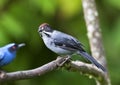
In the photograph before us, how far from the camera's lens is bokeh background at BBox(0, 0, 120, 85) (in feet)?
16.9

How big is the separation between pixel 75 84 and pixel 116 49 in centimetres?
58

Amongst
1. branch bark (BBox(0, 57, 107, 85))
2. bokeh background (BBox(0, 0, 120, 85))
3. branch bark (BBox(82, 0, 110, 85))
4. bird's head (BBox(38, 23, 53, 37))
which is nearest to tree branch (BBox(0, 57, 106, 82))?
branch bark (BBox(0, 57, 107, 85))

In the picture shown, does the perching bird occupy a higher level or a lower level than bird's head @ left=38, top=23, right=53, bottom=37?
lower

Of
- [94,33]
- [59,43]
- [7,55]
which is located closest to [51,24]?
[94,33]

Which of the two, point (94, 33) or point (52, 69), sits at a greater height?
point (94, 33)

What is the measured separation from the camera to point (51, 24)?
5.44m

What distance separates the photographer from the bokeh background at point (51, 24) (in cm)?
514

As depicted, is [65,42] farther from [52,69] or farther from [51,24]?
[51,24]

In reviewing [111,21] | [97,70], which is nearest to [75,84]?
[111,21]

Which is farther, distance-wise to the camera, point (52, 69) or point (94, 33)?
point (94, 33)

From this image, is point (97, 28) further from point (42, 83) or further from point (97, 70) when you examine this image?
point (42, 83)

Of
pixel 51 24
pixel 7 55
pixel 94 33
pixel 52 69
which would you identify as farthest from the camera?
pixel 51 24

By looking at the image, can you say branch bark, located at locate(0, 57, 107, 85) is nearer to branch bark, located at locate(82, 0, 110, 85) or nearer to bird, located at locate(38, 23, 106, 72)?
bird, located at locate(38, 23, 106, 72)

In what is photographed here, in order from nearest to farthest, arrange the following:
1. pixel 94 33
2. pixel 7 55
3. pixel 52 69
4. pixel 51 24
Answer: pixel 52 69 → pixel 7 55 → pixel 94 33 → pixel 51 24
